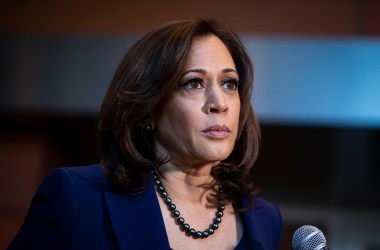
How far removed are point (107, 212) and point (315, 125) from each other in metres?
1.62

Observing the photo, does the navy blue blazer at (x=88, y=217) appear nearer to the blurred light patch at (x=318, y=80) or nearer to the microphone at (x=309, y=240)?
the microphone at (x=309, y=240)

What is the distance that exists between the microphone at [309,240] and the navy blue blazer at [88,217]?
1.04 feet

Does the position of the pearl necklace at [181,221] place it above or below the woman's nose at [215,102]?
below

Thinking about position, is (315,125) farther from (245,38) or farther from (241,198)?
(241,198)

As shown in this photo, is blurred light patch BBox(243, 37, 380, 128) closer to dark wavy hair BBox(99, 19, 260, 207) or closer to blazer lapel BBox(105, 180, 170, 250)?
dark wavy hair BBox(99, 19, 260, 207)

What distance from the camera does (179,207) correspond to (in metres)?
1.59

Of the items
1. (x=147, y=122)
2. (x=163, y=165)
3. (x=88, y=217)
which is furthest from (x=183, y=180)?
(x=88, y=217)

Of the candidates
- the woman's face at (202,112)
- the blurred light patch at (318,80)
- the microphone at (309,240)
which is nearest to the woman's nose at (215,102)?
the woman's face at (202,112)

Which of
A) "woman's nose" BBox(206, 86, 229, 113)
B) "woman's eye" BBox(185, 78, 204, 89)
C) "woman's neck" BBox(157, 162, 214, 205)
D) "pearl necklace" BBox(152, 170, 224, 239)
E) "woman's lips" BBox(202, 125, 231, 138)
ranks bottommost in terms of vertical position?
"pearl necklace" BBox(152, 170, 224, 239)

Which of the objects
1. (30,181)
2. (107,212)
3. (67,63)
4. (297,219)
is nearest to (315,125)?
(297,219)

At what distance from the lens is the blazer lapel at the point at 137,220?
145 centimetres

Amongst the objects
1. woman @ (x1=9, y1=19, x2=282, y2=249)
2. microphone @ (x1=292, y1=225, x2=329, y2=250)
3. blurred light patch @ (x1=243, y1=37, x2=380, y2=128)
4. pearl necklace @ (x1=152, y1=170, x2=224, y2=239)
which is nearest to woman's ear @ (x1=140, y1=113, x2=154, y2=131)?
woman @ (x1=9, y1=19, x2=282, y2=249)

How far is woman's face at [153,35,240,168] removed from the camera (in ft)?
4.95

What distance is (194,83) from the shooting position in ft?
5.07
